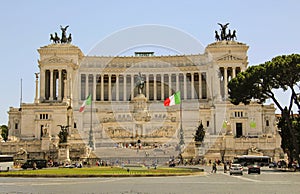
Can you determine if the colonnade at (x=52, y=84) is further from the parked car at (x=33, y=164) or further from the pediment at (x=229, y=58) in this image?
the parked car at (x=33, y=164)

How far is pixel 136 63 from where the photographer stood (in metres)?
102

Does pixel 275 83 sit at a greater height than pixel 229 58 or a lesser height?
lesser

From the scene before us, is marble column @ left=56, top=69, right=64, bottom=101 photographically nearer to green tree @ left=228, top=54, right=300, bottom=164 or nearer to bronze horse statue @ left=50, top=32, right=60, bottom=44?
bronze horse statue @ left=50, top=32, right=60, bottom=44

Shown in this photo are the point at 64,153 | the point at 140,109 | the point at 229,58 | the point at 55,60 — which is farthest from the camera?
the point at 55,60

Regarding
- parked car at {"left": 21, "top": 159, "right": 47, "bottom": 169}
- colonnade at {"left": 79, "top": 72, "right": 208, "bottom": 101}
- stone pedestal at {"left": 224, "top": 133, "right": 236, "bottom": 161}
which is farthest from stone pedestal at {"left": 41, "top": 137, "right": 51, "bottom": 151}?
colonnade at {"left": 79, "top": 72, "right": 208, "bottom": 101}

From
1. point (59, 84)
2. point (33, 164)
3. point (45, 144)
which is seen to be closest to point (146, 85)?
point (59, 84)

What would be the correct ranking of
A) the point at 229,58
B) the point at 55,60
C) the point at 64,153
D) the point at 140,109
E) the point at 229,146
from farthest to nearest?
the point at 55,60 → the point at 229,58 → the point at 140,109 → the point at 229,146 → the point at 64,153

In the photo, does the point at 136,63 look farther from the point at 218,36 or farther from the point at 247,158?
the point at 247,158

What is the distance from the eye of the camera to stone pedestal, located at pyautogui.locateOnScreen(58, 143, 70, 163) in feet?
187

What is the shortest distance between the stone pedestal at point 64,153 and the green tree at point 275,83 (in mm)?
22726

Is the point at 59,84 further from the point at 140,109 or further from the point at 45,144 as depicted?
the point at 45,144

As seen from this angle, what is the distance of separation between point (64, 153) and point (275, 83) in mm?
28080

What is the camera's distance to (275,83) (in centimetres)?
4372

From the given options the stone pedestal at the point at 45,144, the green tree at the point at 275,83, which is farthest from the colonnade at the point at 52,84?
the green tree at the point at 275,83
